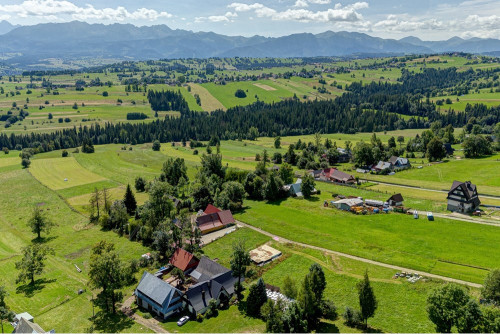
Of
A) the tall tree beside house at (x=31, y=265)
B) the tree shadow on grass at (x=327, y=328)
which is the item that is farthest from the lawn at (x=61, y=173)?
the tree shadow on grass at (x=327, y=328)

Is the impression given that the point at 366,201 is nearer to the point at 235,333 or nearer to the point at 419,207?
the point at 419,207

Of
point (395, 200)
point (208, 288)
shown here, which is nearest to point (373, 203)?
point (395, 200)

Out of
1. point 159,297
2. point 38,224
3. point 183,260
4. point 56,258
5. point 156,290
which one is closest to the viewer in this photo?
point 159,297

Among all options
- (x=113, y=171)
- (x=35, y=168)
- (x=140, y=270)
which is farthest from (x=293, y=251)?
(x=35, y=168)

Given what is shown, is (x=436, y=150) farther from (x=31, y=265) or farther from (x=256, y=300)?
(x=31, y=265)

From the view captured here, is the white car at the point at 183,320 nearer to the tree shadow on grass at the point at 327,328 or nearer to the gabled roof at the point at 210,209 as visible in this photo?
the tree shadow on grass at the point at 327,328
